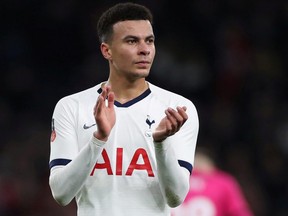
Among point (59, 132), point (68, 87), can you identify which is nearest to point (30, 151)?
point (68, 87)

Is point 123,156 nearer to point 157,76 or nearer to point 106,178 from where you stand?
point 106,178

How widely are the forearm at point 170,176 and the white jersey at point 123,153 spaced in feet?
0.44

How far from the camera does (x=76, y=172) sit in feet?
15.9

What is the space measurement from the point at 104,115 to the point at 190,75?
27.0ft

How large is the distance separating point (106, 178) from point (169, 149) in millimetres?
437

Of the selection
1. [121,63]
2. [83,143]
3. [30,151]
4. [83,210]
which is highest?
[121,63]

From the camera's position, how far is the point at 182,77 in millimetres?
12898

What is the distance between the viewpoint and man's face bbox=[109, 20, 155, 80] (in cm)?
512

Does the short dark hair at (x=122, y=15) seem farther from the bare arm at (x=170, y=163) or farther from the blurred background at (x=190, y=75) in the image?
the blurred background at (x=190, y=75)

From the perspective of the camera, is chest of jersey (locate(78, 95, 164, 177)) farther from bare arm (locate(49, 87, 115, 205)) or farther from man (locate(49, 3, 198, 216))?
bare arm (locate(49, 87, 115, 205))

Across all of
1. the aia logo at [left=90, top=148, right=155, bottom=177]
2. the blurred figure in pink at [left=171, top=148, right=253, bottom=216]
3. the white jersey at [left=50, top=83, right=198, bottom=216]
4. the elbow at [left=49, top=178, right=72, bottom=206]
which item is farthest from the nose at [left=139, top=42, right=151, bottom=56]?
the blurred figure in pink at [left=171, top=148, right=253, bottom=216]

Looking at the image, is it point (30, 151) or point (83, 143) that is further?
point (30, 151)

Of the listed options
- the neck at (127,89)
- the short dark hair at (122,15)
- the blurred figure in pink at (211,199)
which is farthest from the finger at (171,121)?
the blurred figure in pink at (211,199)

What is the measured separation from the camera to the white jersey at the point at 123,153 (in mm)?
5035
